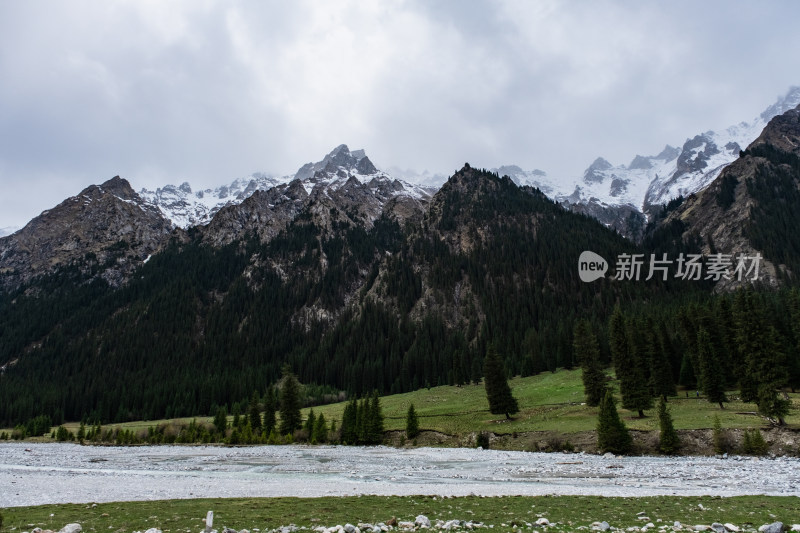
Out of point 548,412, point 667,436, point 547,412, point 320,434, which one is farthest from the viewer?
point 320,434

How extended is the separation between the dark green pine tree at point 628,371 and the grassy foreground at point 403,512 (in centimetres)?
3790

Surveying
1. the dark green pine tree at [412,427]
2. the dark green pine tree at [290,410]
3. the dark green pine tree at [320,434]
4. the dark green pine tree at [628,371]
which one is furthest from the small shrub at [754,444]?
the dark green pine tree at [290,410]

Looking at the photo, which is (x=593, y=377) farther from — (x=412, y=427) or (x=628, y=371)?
(x=412, y=427)

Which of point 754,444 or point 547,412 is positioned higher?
point 754,444

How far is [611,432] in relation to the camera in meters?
45.6

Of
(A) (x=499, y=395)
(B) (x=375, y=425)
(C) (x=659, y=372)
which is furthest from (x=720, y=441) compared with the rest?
(B) (x=375, y=425)

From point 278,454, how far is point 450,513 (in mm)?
48514

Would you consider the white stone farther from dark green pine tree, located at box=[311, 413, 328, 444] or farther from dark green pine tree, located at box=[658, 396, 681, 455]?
dark green pine tree, located at box=[311, 413, 328, 444]

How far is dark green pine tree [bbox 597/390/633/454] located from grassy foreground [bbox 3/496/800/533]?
24.8 metres

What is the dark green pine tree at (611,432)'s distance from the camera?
4553cm

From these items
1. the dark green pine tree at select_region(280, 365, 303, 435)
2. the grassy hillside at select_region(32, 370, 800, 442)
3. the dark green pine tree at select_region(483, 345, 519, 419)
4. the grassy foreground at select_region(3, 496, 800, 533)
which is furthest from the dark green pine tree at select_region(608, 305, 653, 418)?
the dark green pine tree at select_region(280, 365, 303, 435)

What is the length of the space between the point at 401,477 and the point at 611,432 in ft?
77.4

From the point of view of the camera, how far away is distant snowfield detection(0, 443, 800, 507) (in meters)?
27.1

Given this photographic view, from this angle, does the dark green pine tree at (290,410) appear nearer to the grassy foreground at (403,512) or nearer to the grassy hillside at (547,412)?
the grassy hillside at (547,412)
